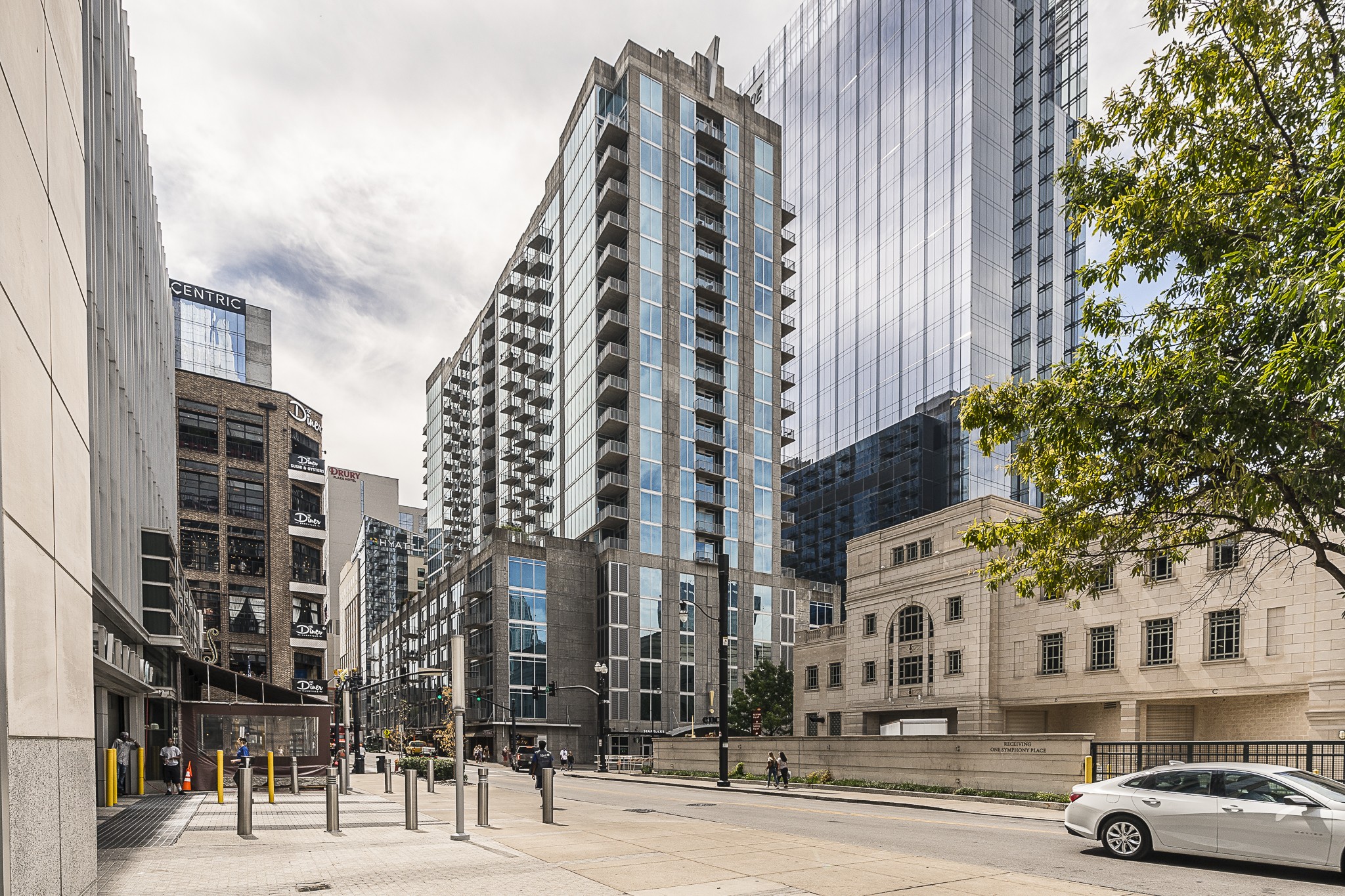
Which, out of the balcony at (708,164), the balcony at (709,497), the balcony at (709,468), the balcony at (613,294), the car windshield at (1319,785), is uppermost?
the balcony at (708,164)

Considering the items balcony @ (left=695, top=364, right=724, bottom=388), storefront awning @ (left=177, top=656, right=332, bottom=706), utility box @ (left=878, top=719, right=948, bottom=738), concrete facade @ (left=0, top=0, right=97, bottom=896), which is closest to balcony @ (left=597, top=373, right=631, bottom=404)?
balcony @ (left=695, top=364, right=724, bottom=388)

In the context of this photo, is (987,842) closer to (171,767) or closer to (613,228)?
(171,767)

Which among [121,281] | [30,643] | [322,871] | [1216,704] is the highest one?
[121,281]

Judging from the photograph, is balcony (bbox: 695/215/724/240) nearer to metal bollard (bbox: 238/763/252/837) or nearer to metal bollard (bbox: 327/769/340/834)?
metal bollard (bbox: 327/769/340/834)

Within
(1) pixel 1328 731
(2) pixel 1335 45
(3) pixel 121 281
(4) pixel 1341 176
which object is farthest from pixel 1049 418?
(1) pixel 1328 731

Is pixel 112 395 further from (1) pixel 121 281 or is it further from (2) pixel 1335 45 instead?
(2) pixel 1335 45

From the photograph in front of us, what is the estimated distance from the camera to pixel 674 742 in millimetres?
47781

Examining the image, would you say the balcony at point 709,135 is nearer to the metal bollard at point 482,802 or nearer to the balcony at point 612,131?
the balcony at point 612,131

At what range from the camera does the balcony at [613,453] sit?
241ft

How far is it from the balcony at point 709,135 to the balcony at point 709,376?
→ 2170 centimetres

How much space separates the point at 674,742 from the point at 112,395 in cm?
3559

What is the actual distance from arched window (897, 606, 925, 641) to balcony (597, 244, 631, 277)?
40.5 meters

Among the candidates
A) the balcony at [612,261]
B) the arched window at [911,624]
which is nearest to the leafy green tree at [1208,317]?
the arched window at [911,624]

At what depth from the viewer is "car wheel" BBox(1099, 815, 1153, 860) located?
1271 centimetres
